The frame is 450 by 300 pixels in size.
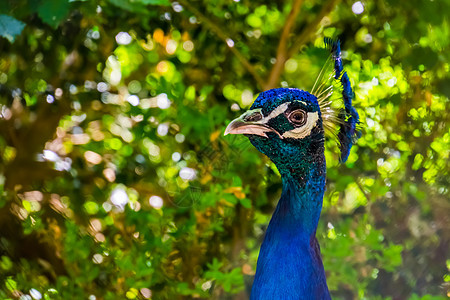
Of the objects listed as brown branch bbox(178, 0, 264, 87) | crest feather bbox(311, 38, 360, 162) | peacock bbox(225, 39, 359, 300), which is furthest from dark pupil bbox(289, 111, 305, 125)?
brown branch bbox(178, 0, 264, 87)

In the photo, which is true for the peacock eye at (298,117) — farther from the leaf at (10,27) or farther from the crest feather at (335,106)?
the leaf at (10,27)

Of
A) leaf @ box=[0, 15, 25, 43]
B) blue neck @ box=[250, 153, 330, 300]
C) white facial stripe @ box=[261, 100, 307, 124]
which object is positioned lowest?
blue neck @ box=[250, 153, 330, 300]

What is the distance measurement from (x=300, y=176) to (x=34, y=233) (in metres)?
1.59

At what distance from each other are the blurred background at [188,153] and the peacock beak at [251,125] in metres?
0.98

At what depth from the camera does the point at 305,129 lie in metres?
1.09

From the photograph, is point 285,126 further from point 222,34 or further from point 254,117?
point 222,34

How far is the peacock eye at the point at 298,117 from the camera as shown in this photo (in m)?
1.08

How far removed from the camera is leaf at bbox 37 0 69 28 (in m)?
1.36

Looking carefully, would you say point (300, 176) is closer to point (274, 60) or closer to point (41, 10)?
point (41, 10)

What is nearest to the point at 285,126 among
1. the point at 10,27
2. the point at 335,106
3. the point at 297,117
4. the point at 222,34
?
the point at 297,117

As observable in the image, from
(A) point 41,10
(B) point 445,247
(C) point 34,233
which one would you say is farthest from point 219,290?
(A) point 41,10

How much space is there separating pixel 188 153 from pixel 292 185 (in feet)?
3.72

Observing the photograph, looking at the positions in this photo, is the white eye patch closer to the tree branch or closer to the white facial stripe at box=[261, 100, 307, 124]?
the white facial stripe at box=[261, 100, 307, 124]

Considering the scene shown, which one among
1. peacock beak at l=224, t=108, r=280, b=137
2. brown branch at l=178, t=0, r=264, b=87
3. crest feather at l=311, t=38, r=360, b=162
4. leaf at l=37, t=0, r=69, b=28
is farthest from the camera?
brown branch at l=178, t=0, r=264, b=87
